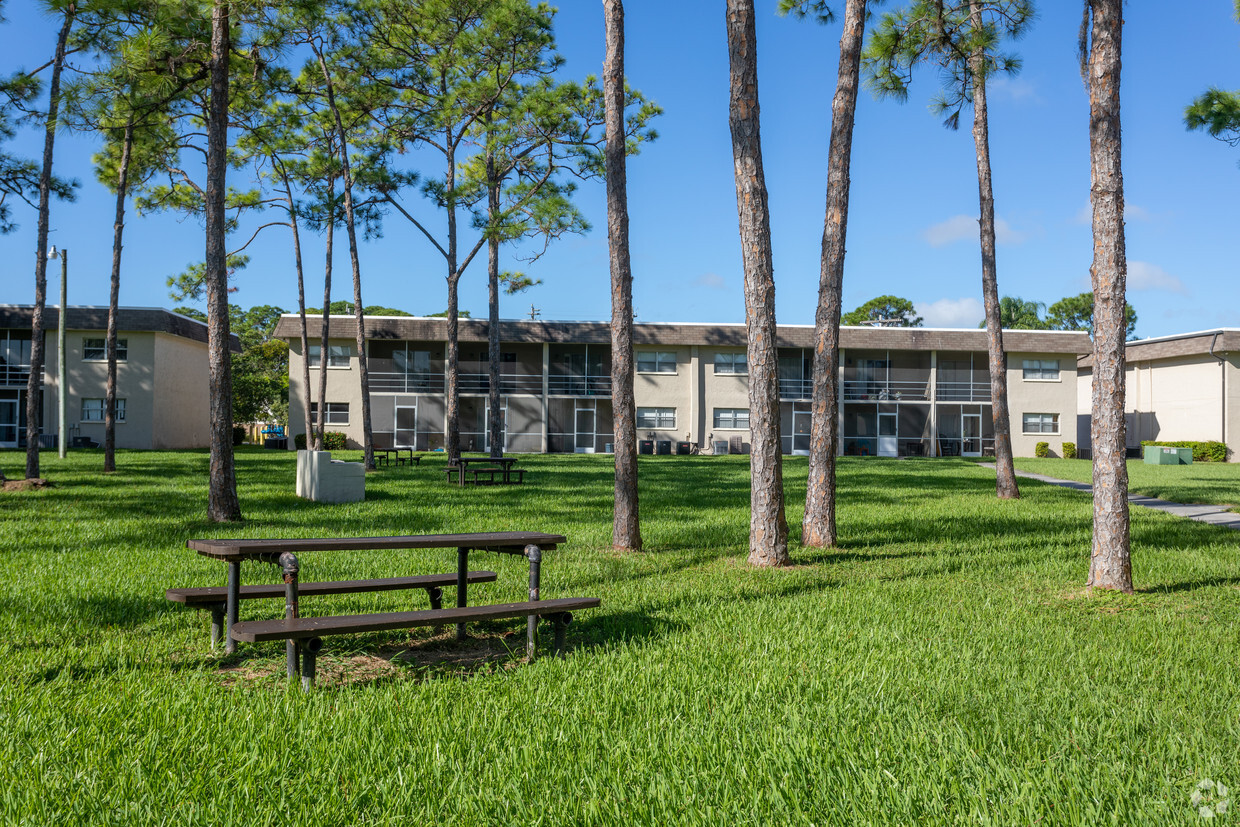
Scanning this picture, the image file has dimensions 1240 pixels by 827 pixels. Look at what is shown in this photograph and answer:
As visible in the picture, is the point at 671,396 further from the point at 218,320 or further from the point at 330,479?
the point at 218,320

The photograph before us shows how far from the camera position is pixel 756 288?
26.1 feet

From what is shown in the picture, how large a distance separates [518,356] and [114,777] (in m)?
35.0

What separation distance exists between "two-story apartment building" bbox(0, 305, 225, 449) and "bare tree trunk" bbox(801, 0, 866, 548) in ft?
99.1

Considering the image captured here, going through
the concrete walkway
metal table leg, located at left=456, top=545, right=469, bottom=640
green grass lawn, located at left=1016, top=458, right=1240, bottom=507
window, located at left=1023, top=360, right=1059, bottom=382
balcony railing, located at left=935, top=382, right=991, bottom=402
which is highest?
window, located at left=1023, top=360, right=1059, bottom=382

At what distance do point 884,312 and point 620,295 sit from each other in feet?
221

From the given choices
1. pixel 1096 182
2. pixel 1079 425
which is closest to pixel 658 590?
pixel 1096 182

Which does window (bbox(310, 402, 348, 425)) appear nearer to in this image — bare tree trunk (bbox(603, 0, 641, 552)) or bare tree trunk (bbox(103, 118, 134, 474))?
bare tree trunk (bbox(103, 118, 134, 474))

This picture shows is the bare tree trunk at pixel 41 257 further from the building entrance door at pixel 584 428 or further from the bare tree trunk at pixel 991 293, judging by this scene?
the building entrance door at pixel 584 428

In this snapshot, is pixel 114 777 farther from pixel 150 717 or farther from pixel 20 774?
pixel 150 717

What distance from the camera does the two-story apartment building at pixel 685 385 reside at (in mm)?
35125

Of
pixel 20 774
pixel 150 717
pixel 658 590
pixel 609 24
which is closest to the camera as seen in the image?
pixel 20 774

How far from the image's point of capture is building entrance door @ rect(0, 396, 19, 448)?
32.5m

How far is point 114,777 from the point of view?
2803mm

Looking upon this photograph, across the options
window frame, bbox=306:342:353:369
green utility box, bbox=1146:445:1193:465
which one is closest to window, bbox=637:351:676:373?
window frame, bbox=306:342:353:369
